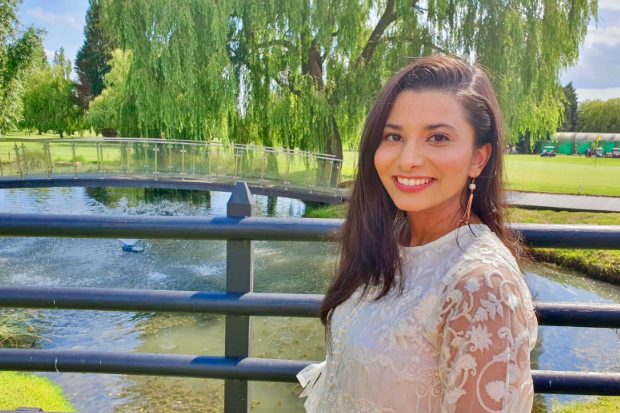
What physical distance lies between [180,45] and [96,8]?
3.41 metres

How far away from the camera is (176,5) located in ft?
40.9

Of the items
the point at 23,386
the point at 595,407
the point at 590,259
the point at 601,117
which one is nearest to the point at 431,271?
the point at 595,407

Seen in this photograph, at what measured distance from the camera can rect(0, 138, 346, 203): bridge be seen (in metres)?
13.8

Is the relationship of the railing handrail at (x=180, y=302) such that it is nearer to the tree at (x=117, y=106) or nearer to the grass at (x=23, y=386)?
the grass at (x=23, y=386)

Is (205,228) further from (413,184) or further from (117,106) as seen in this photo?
(117,106)

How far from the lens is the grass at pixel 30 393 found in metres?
4.43

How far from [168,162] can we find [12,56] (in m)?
8.96

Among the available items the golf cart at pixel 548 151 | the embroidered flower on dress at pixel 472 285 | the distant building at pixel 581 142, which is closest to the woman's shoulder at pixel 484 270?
the embroidered flower on dress at pixel 472 285

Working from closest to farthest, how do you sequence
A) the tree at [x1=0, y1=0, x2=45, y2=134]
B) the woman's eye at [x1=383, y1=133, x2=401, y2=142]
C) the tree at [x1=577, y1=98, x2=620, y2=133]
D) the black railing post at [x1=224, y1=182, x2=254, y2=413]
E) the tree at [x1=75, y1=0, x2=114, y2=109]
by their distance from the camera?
1. the woman's eye at [x1=383, y1=133, x2=401, y2=142]
2. the black railing post at [x1=224, y1=182, x2=254, y2=413]
3. the tree at [x1=0, y1=0, x2=45, y2=134]
4. the tree at [x1=75, y1=0, x2=114, y2=109]
5. the tree at [x1=577, y1=98, x2=620, y2=133]

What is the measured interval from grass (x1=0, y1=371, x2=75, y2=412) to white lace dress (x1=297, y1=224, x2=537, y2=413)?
4.09m

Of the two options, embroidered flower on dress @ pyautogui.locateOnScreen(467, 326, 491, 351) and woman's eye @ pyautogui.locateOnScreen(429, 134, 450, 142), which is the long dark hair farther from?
embroidered flower on dress @ pyautogui.locateOnScreen(467, 326, 491, 351)

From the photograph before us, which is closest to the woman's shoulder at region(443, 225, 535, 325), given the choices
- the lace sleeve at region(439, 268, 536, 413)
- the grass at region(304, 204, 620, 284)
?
the lace sleeve at region(439, 268, 536, 413)

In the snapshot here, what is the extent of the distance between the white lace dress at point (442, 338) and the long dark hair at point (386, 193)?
2.0 inches

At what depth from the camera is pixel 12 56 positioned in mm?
18438
